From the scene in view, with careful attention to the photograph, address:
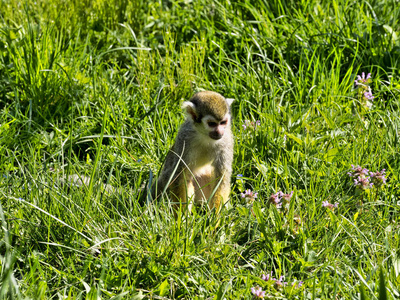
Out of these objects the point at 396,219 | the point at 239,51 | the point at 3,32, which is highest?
the point at 3,32

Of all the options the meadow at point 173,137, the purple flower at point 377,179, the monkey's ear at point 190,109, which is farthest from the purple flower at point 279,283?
the monkey's ear at point 190,109

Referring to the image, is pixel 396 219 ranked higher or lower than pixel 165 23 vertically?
lower

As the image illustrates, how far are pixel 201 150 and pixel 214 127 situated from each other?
324 mm

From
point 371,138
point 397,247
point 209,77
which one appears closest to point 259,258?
point 397,247

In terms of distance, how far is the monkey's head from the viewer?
15.5 ft

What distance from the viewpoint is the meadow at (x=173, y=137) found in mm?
3895

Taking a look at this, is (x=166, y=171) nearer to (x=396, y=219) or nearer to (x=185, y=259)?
(x=185, y=259)

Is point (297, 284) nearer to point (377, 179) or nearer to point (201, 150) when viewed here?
Result: point (377, 179)

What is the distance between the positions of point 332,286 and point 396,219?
39.9 inches

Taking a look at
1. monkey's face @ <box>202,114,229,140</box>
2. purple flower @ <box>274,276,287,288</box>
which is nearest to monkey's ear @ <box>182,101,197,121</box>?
monkey's face @ <box>202,114,229,140</box>

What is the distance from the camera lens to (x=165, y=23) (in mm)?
7062

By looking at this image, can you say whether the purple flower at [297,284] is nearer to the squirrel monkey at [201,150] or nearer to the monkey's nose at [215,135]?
the squirrel monkey at [201,150]

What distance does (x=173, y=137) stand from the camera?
5.75 meters

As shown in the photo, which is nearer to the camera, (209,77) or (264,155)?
(264,155)
